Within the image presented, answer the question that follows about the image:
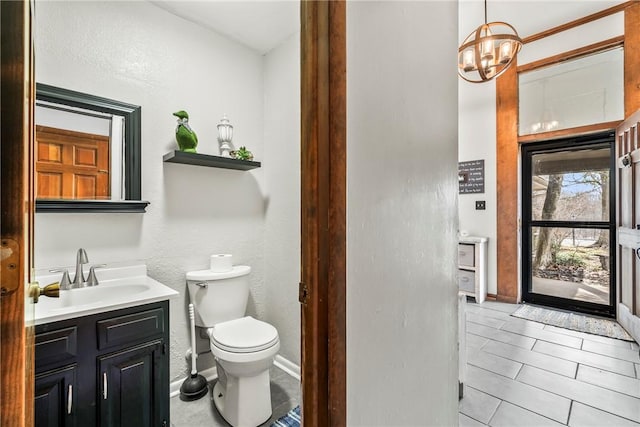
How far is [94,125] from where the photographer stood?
1.79 m

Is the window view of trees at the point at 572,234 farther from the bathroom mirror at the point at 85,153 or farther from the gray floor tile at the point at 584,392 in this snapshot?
the bathroom mirror at the point at 85,153

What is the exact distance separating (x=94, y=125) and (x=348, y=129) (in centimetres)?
181

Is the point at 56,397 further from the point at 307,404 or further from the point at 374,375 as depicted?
the point at 374,375

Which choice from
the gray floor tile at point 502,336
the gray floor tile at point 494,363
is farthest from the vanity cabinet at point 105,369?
the gray floor tile at point 502,336

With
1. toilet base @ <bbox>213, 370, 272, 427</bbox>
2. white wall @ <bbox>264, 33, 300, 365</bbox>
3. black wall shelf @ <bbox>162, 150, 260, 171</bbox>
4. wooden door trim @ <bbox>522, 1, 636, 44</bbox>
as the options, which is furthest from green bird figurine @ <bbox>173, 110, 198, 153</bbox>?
wooden door trim @ <bbox>522, 1, 636, 44</bbox>

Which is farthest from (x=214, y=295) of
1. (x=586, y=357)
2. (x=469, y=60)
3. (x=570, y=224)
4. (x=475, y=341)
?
(x=570, y=224)

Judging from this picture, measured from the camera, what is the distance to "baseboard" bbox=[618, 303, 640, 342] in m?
2.52

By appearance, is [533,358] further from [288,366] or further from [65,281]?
[65,281]

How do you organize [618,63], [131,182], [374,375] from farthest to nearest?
[618,63]
[131,182]
[374,375]

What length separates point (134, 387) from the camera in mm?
1418

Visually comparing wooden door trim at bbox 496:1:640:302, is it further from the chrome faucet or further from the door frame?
the chrome faucet

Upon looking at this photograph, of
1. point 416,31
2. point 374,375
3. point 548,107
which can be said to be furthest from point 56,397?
point 548,107

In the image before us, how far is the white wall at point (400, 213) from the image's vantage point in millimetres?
752

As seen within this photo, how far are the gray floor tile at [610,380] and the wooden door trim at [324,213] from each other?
7.60 ft
